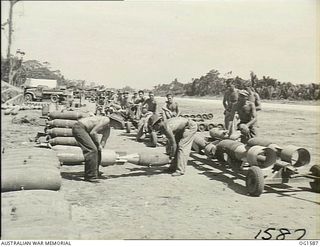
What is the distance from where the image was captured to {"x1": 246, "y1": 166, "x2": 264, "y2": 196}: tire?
239 inches

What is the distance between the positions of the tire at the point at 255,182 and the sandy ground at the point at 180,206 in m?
0.10

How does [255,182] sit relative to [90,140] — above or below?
below

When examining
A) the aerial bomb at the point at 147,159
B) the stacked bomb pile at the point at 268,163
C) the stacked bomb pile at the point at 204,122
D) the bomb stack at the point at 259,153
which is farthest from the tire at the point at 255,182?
the stacked bomb pile at the point at 204,122

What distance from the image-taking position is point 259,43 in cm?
770

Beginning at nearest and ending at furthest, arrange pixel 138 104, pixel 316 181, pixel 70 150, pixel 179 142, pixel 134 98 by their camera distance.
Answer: pixel 316 181 → pixel 179 142 → pixel 70 150 → pixel 138 104 → pixel 134 98

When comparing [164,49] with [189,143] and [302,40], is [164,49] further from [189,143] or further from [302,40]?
[302,40]

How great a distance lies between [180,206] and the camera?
5680 millimetres

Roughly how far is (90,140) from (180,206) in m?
1.68

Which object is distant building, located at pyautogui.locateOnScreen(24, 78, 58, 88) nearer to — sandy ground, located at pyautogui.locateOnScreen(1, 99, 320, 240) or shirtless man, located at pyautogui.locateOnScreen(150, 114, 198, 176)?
sandy ground, located at pyautogui.locateOnScreen(1, 99, 320, 240)

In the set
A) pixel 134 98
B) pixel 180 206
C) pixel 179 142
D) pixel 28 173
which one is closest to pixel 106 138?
pixel 179 142

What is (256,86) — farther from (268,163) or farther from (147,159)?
(147,159)

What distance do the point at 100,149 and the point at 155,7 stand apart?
2.20 meters

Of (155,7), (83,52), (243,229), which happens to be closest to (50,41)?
(83,52)

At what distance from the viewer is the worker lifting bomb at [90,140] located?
252 inches
